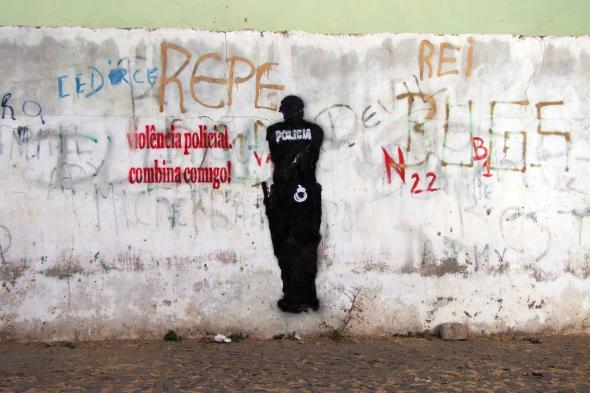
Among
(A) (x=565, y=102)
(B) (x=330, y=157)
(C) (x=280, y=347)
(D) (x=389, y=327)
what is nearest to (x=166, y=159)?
(B) (x=330, y=157)

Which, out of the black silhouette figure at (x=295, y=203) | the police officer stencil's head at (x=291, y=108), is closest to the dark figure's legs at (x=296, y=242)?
the black silhouette figure at (x=295, y=203)

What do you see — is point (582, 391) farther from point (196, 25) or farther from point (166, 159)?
point (196, 25)

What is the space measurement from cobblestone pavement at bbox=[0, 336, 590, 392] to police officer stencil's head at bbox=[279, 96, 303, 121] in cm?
195

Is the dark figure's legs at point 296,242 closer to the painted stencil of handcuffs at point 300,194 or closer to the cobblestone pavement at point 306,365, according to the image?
the painted stencil of handcuffs at point 300,194

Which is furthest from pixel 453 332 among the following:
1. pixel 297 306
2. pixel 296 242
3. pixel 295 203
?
pixel 295 203

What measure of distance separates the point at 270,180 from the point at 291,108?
25.6 inches

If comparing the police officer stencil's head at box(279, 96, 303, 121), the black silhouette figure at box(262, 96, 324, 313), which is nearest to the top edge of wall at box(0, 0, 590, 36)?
the police officer stencil's head at box(279, 96, 303, 121)

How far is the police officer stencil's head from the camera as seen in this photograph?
5.23m

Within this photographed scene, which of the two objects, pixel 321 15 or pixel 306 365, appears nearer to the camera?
pixel 306 365

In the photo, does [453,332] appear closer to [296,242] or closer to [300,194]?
[296,242]

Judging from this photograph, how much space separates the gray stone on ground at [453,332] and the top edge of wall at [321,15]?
102 inches

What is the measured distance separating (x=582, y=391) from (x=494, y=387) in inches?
23.1

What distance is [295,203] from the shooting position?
17.3 ft

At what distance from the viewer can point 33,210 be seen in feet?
16.8
